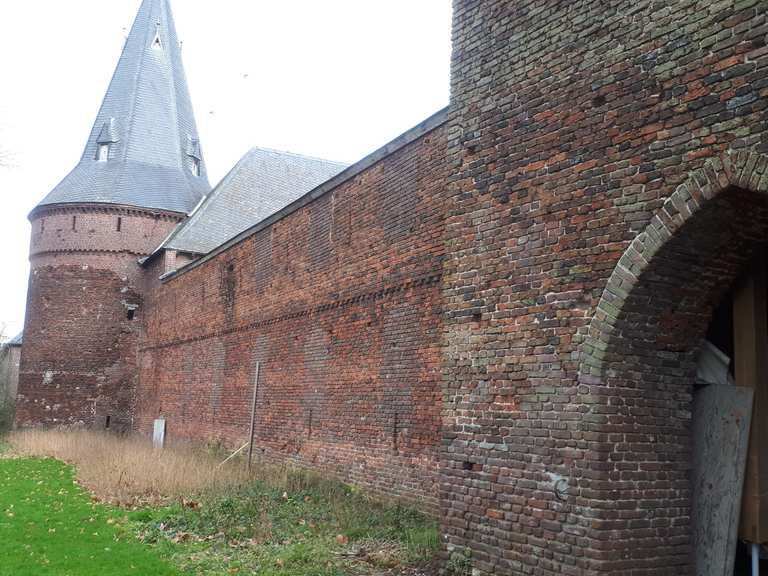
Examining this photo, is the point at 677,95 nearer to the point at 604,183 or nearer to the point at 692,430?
the point at 604,183

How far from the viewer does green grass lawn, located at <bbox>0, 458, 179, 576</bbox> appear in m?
7.71

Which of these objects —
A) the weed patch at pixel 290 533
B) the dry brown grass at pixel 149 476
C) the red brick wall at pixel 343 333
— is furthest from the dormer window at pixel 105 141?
the weed patch at pixel 290 533

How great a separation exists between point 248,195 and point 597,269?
23.8 metres

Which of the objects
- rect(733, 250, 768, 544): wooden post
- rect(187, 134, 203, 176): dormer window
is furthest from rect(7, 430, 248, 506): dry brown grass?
rect(187, 134, 203, 176): dormer window

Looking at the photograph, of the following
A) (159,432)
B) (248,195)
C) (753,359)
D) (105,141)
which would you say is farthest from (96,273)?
(753,359)

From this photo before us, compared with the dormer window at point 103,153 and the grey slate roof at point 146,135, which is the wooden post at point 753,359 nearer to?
the grey slate roof at point 146,135

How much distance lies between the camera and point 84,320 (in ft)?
90.7

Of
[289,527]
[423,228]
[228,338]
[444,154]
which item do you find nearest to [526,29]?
[444,154]

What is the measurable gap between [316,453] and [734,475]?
8554 mm

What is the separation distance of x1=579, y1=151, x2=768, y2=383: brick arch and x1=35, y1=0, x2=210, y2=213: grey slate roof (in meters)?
25.6

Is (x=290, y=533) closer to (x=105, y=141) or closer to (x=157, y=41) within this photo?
(x=105, y=141)

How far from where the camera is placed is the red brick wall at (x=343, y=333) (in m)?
10.3

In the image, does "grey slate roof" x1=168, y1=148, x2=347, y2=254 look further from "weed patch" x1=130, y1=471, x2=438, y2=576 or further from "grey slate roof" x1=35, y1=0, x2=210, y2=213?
"weed patch" x1=130, y1=471, x2=438, y2=576

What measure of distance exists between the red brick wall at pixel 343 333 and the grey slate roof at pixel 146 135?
10.6 metres
